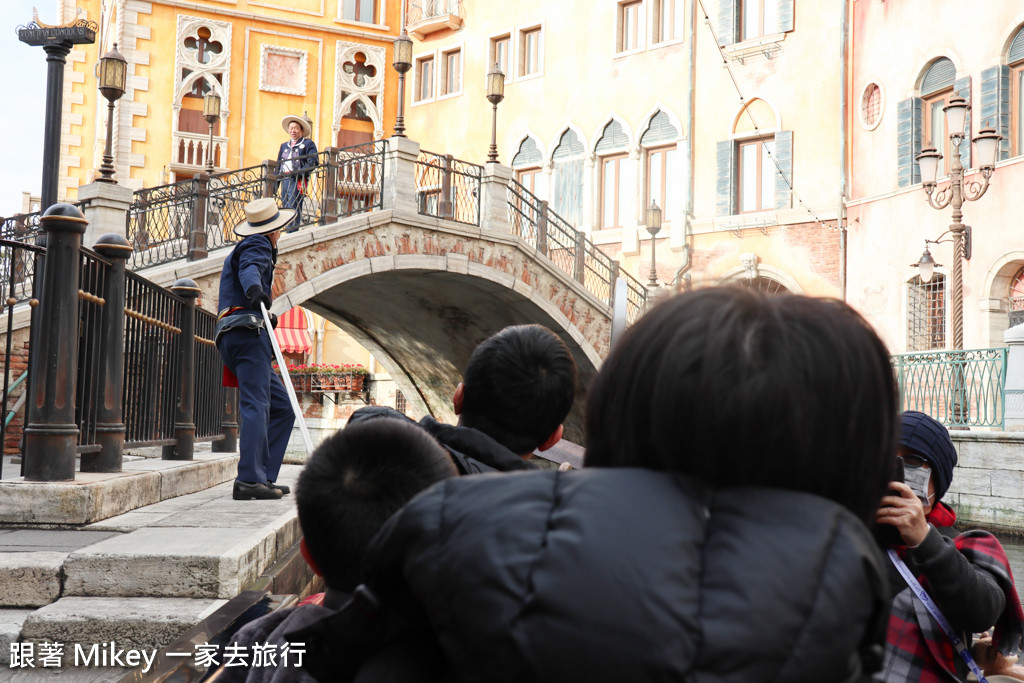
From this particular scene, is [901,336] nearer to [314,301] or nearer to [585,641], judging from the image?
[314,301]

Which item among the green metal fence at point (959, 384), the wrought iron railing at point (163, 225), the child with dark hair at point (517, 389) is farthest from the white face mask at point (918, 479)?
the wrought iron railing at point (163, 225)

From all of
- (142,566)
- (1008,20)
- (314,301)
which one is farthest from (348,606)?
(314,301)

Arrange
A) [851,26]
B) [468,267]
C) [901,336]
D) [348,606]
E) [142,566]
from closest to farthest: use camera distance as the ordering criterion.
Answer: [348,606], [142,566], [468,267], [901,336], [851,26]

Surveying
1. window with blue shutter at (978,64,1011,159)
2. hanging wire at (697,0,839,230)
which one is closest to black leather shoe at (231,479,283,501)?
window with blue shutter at (978,64,1011,159)

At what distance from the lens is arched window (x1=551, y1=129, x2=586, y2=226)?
893 inches

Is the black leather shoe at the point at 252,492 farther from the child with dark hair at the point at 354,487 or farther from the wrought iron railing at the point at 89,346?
the child with dark hair at the point at 354,487

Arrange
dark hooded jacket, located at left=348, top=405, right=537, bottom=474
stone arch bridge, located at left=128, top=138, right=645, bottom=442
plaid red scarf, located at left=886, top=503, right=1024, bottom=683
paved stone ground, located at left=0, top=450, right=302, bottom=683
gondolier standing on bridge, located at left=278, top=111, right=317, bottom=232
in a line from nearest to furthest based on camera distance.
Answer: plaid red scarf, located at left=886, top=503, right=1024, bottom=683
dark hooded jacket, located at left=348, top=405, right=537, bottom=474
paved stone ground, located at left=0, top=450, right=302, bottom=683
stone arch bridge, located at left=128, top=138, right=645, bottom=442
gondolier standing on bridge, located at left=278, top=111, right=317, bottom=232

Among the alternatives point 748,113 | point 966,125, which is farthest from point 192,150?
point 966,125

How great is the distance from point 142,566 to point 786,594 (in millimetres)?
3162

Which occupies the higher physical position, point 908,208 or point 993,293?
point 908,208

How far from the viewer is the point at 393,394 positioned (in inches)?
941

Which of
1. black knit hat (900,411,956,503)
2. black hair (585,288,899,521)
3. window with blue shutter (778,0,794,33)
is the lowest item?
black knit hat (900,411,956,503)

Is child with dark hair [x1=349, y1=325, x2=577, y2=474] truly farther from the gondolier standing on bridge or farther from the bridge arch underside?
the gondolier standing on bridge

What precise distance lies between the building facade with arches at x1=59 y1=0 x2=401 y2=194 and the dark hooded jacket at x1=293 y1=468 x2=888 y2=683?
2462 centimetres
